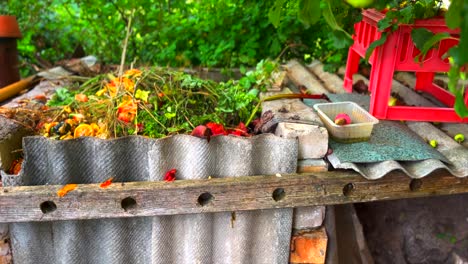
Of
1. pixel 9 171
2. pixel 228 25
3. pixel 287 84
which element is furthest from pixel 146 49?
pixel 9 171

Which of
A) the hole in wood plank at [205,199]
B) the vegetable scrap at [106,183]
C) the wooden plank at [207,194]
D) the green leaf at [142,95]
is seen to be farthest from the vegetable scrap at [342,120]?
the vegetable scrap at [106,183]

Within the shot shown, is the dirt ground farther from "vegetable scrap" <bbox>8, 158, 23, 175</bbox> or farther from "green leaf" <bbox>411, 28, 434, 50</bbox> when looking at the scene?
"vegetable scrap" <bbox>8, 158, 23, 175</bbox>

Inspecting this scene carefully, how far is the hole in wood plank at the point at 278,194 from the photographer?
227cm

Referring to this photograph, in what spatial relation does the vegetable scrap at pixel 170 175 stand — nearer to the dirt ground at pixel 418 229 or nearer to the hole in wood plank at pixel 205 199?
the hole in wood plank at pixel 205 199

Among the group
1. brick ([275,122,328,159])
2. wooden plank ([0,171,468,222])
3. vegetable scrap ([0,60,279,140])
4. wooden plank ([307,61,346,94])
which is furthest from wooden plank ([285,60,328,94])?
wooden plank ([0,171,468,222])

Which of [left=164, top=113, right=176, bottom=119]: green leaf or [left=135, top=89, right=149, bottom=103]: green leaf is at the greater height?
[left=135, top=89, right=149, bottom=103]: green leaf

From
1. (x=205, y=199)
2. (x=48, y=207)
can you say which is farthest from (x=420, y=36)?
(x=48, y=207)

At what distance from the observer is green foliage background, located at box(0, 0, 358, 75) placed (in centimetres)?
455

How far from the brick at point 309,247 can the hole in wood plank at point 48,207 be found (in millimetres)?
1338

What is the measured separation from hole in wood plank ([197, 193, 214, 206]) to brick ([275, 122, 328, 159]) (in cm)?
52

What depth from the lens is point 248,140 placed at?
224cm

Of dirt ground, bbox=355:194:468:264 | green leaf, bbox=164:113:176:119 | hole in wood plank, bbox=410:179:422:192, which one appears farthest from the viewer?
dirt ground, bbox=355:194:468:264

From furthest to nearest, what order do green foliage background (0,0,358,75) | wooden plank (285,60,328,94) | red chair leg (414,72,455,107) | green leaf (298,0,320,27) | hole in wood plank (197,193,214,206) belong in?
1. green foliage background (0,0,358,75)
2. wooden plank (285,60,328,94)
3. red chair leg (414,72,455,107)
4. hole in wood plank (197,193,214,206)
5. green leaf (298,0,320,27)

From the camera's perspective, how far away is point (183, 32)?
4922mm
